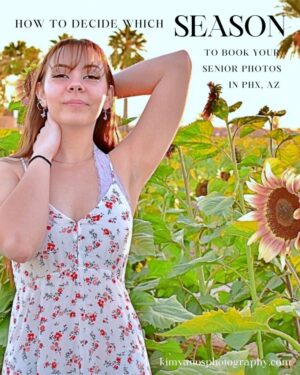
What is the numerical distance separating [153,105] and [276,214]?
13.2 inches

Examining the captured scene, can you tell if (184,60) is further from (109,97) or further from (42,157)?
(42,157)

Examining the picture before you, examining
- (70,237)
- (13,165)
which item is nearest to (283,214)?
(70,237)

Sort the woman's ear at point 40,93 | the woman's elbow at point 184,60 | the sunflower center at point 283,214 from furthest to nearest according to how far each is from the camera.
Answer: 1. the woman's elbow at point 184,60
2. the woman's ear at point 40,93
3. the sunflower center at point 283,214

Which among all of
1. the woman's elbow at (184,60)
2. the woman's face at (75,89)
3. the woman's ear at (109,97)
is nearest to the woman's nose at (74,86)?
the woman's face at (75,89)

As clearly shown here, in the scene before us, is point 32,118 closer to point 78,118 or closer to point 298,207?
point 78,118

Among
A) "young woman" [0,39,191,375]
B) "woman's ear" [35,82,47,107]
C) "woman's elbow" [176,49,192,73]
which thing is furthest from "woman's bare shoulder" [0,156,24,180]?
"woman's elbow" [176,49,192,73]

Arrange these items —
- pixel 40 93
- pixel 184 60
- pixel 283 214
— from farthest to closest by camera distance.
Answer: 1. pixel 184 60
2. pixel 40 93
3. pixel 283 214

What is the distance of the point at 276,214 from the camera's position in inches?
70.0

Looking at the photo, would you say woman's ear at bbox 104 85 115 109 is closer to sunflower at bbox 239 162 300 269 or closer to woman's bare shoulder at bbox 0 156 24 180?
woman's bare shoulder at bbox 0 156 24 180

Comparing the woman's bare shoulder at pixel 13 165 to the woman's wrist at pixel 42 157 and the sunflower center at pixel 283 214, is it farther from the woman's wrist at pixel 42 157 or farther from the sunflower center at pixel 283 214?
the sunflower center at pixel 283 214

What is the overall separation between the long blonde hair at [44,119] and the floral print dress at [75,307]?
0.59ft

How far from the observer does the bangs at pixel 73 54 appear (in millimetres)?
1824

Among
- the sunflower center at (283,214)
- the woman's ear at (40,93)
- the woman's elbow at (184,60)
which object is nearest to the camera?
the sunflower center at (283,214)

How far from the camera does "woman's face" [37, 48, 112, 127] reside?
70.4 inches
